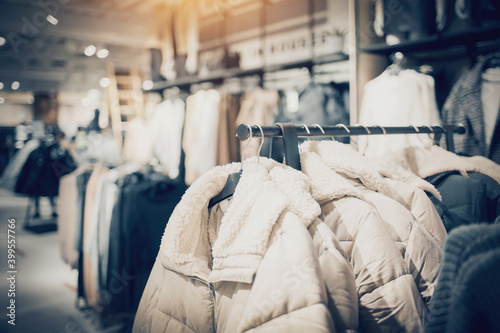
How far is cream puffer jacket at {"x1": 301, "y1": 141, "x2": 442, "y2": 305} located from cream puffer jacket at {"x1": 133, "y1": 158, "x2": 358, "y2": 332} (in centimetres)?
19

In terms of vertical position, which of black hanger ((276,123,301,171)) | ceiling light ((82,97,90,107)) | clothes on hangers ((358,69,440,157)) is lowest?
black hanger ((276,123,301,171))

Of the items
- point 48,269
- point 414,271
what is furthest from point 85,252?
point 414,271

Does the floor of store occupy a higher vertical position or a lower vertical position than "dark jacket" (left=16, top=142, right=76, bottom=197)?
lower

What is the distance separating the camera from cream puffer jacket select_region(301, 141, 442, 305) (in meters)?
0.80

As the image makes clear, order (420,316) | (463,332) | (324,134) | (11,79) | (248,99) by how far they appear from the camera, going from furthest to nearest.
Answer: (11,79) → (248,99) → (324,134) → (420,316) → (463,332)

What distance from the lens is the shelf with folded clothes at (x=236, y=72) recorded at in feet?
8.20

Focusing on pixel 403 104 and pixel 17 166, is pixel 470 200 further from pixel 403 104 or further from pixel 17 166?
pixel 17 166

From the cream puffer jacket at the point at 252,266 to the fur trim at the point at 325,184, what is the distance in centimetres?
5

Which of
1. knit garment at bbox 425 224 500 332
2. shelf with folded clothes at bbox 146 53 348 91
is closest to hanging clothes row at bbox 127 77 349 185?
shelf with folded clothes at bbox 146 53 348 91

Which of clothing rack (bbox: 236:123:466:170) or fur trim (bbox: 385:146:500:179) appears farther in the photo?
fur trim (bbox: 385:146:500:179)

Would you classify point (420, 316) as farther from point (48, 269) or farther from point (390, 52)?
point (48, 269)

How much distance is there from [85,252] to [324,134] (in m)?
2.05

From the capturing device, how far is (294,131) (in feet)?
2.95

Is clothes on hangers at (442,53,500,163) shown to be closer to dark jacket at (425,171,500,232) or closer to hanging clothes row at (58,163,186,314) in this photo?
dark jacket at (425,171,500,232)
